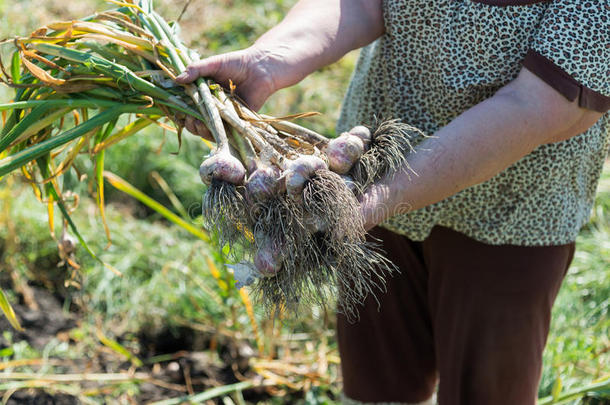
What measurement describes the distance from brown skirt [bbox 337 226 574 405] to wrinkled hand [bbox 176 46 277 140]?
1.66 ft

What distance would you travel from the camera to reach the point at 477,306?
1.44m

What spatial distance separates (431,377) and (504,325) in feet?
1.28

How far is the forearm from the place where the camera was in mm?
1295

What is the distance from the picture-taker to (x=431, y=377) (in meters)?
1.74

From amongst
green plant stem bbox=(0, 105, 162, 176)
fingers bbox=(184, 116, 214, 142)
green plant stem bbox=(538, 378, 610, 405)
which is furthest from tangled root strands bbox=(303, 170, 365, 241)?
green plant stem bbox=(538, 378, 610, 405)

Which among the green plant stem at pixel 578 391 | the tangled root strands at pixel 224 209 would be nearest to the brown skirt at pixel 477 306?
the green plant stem at pixel 578 391

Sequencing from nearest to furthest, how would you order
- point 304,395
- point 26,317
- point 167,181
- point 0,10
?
point 304,395 → point 26,317 → point 167,181 → point 0,10

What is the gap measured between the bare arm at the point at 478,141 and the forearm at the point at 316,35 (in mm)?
353

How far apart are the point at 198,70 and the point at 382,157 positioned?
1.26 ft

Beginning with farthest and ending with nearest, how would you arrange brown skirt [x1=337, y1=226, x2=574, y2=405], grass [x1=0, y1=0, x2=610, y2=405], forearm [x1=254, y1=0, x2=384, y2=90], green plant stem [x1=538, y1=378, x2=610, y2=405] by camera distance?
grass [x1=0, y1=0, x2=610, y2=405], green plant stem [x1=538, y1=378, x2=610, y2=405], brown skirt [x1=337, y1=226, x2=574, y2=405], forearm [x1=254, y1=0, x2=384, y2=90]

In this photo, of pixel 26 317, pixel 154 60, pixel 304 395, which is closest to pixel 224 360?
pixel 304 395

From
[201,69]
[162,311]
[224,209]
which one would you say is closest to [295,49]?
[201,69]

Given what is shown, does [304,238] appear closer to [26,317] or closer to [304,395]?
[304,395]

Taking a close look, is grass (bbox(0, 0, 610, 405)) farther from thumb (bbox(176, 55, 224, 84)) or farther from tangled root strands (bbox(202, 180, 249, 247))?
tangled root strands (bbox(202, 180, 249, 247))
